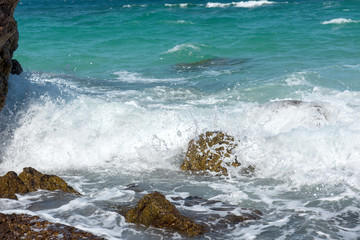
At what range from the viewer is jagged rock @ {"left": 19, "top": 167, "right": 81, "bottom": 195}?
5.20 metres

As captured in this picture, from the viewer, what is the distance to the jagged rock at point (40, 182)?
5.20 metres

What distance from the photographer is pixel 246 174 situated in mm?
6555

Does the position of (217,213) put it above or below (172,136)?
above

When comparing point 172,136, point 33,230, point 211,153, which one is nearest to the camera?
point 33,230

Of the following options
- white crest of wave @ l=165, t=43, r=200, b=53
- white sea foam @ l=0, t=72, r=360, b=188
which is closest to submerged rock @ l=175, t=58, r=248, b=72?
white crest of wave @ l=165, t=43, r=200, b=53

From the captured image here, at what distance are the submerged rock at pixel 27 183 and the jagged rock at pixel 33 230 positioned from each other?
2.75 ft

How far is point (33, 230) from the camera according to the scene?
4012mm

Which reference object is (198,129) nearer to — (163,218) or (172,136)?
(172,136)

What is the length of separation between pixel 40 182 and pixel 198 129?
3089 millimetres

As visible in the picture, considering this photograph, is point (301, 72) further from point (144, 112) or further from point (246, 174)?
point (246, 174)

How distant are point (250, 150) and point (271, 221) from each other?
2227 millimetres

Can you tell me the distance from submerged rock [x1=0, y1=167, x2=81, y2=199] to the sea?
0.42 ft

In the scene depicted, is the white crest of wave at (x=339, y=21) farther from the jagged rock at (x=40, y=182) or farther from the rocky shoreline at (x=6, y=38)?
the jagged rock at (x=40, y=182)

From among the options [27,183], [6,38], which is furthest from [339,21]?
[27,183]
